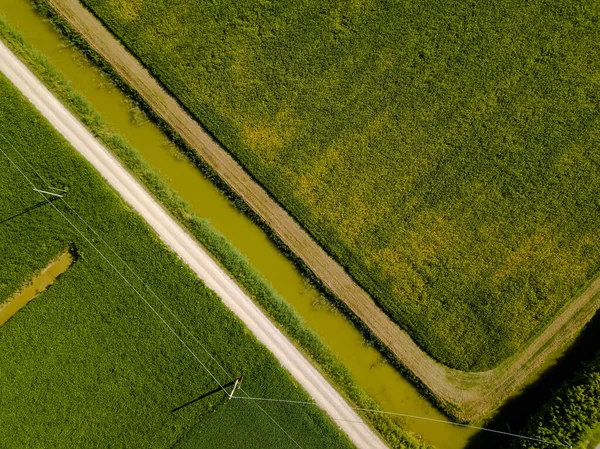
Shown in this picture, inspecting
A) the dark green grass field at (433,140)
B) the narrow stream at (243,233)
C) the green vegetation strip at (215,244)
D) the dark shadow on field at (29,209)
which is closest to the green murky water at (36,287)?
the dark shadow on field at (29,209)

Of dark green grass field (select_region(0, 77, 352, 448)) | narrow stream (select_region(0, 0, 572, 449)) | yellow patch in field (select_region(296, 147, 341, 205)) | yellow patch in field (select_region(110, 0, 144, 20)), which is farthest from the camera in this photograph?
yellow patch in field (select_region(110, 0, 144, 20))

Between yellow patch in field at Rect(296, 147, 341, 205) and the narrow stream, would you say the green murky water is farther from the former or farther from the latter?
yellow patch in field at Rect(296, 147, 341, 205)

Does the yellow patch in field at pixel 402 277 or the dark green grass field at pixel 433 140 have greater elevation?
the dark green grass field at pixel 433 140

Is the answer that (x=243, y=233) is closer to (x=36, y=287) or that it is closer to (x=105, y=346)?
(x=105, y=346)

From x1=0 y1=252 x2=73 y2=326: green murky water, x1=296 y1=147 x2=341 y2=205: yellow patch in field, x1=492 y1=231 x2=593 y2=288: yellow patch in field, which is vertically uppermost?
x1=492 y1=231 x2=593 y2=288: yellow patch in field

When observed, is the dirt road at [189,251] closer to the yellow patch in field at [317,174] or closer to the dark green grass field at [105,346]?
the dark green grass field at [105,346]

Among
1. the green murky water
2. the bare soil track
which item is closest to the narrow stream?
the bare soil track

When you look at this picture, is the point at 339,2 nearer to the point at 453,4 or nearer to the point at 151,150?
the point at 453,4
